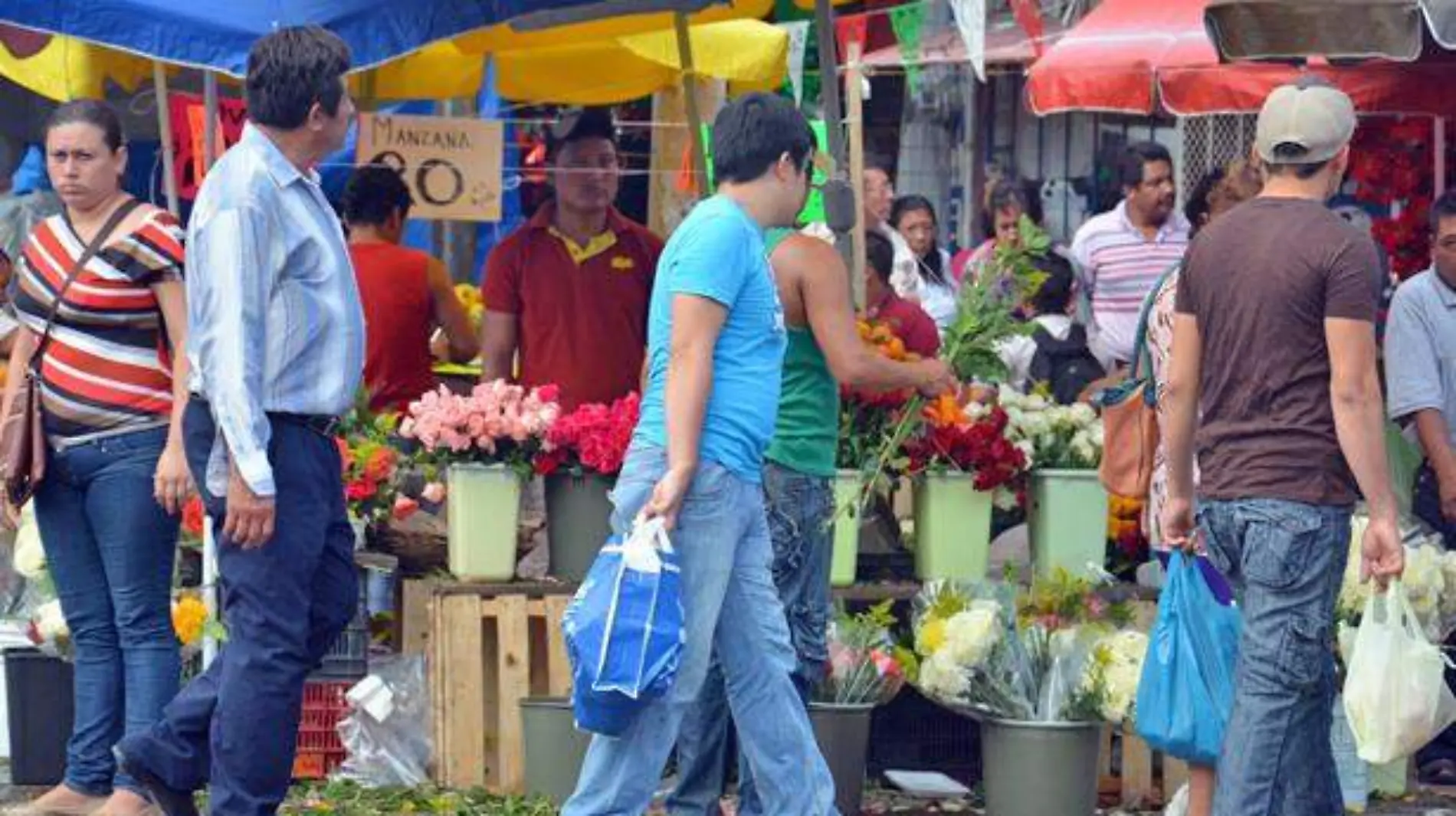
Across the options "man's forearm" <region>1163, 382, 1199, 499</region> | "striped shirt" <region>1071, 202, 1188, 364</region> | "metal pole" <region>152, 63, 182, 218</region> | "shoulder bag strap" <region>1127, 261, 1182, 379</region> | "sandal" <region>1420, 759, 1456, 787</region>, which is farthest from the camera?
"striped shirt" <region>1071, 202, 1188, 364</region>

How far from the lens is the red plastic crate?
8.81m

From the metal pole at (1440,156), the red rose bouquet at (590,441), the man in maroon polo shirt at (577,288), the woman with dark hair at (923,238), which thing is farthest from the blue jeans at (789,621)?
the woman with dark hair at (923,238)

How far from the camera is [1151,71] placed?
12.0 m

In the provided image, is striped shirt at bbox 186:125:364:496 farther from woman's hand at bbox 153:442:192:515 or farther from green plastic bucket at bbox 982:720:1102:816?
green plastic bucket at bbox 982:720:1102:816

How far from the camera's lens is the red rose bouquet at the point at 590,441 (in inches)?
331

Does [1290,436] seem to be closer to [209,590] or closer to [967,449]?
[967,449]

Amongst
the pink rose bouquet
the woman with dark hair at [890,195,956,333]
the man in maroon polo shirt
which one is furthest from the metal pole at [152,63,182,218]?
the woman with dark hair at [890,195,956,333]

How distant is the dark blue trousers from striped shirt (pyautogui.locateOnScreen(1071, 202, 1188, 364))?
21.0 ft

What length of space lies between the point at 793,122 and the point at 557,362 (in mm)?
3091

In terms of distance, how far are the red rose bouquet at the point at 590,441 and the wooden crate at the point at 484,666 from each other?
0.38 m

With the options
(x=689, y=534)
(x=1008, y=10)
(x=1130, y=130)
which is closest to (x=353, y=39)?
(x=689, y=534)

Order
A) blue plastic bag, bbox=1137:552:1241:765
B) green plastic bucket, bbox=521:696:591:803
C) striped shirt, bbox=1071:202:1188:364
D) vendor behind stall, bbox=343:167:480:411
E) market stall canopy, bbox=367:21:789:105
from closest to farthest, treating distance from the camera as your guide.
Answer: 1. blue plastic bag, bbox=1137:552:1241:765
2. green plastic bucket, bbox=521:696:591:803
3. vendor behind stall, bbox=343:167:480:411
4. striped shirt, bbox=1071:202:1188:364
5. market stall canopy, bbox=367:21:789:105

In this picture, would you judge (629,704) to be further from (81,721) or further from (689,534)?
(81,721)

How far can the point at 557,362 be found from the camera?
9836 millimetres
